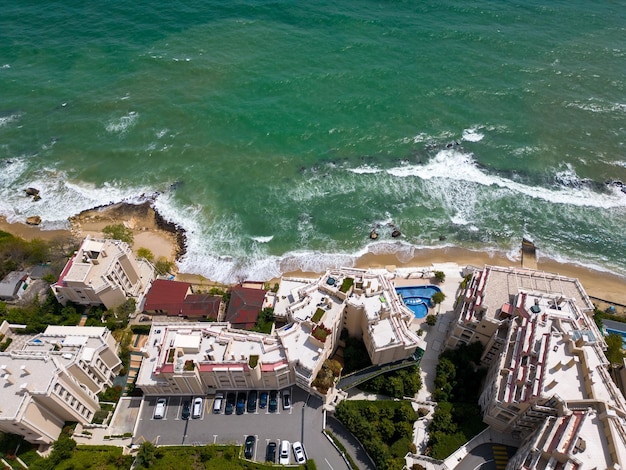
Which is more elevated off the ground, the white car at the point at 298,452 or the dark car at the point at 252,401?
the dark car at the point at 252,401

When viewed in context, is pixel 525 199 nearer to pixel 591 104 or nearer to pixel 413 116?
pixel 413 116


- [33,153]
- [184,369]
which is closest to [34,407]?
[184,369]

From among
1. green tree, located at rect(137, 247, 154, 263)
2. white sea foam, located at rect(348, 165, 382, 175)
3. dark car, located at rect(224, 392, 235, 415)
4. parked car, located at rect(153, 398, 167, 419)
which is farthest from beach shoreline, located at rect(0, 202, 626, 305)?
dark car, located at rect(224, 392, 235, 415)

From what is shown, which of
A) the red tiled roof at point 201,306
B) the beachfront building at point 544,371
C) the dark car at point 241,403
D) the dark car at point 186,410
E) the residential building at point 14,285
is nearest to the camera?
the beachfront building at point 544,371

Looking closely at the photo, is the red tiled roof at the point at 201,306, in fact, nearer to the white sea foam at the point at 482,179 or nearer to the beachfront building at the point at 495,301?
the beachfront building at the point at 495,301

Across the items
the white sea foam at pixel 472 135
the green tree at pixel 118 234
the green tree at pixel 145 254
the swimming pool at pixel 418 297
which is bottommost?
the green tree at pixel 145 254

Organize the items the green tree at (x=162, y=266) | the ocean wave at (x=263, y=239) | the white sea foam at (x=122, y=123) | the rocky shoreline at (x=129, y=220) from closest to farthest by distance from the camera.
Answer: the green tree at (x=162, y=266)
the ocean wave at (x=263, y=239)
the rocky shoreline at (x=129, y=220)
the white sea foam at (x=122, y=123)

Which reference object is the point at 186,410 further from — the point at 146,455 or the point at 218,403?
the point at 146,455

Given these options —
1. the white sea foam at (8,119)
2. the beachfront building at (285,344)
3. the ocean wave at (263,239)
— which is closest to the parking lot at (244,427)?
the beachfront building at (285,344)
